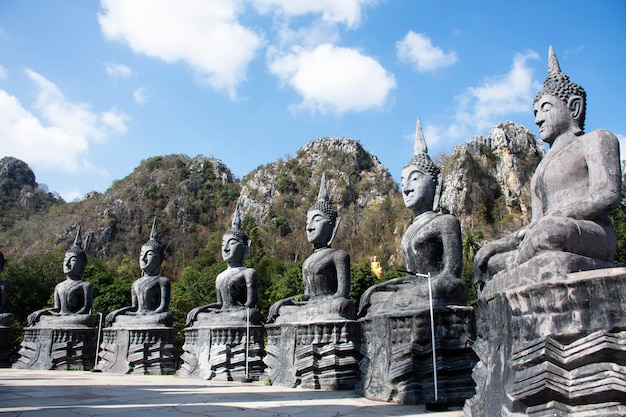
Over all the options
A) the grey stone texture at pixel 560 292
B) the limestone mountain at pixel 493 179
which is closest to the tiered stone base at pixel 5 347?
the grey stone texture at pixel 560 292

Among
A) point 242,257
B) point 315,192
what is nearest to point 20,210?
point 315,192

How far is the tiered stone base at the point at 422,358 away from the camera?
617 centimetres

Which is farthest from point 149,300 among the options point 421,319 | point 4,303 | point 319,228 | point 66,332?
point 421,319

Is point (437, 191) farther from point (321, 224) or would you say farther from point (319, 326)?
point (319, 326)

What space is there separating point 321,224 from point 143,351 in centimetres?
566

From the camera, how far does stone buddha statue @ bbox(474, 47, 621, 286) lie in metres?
3.81

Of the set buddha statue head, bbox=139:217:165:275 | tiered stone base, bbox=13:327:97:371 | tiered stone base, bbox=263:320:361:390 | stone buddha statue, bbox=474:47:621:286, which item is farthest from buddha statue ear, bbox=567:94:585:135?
tiered stone base, bbox=13:327:97:371

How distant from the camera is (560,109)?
186 inches

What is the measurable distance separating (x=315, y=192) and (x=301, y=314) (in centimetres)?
5916

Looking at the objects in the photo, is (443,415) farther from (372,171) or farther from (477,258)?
(372,171)

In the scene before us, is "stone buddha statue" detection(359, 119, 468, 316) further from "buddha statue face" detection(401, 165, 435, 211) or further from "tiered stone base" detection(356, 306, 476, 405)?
"tiered stone base" detection(356, 306, 476, 405)

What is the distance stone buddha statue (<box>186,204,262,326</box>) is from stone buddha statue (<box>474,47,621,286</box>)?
23.0ft

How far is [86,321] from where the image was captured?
14305mm

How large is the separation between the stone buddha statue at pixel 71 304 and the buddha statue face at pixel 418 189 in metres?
10.4
